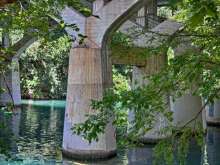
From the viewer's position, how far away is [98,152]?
1441 centimetres

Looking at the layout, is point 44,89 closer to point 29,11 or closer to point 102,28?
point 102,28

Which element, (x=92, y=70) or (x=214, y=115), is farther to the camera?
(x=214, y=115)

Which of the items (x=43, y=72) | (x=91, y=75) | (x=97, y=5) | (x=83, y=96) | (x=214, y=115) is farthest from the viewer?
(x=43, y=72)

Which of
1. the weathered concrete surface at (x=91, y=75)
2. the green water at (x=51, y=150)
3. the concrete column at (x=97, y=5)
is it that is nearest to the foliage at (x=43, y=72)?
the green water at (x=51, y=150)

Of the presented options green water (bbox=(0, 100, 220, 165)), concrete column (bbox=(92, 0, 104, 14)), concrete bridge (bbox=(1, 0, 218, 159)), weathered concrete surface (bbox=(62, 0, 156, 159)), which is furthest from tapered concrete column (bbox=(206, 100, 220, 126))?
concrete column (bbox=(92, 0, 104, 14))

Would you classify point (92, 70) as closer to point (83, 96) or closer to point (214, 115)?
point (83, 96)

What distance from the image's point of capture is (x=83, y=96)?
14727 millimetres

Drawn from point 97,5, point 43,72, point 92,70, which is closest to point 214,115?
point 97,5

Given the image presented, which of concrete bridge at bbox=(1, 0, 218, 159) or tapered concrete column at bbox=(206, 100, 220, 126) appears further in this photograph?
tapered concrete column at bbox=(206, 100, 220, 126)

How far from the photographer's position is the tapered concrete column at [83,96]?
14508mm

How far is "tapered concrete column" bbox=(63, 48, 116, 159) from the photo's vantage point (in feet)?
47.6

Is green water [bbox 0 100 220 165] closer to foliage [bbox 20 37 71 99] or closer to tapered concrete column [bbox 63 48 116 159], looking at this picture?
tapered concrete column [bbox 63 48 116 159]

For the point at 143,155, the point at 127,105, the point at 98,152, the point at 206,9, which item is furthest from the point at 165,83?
the point at 143,155

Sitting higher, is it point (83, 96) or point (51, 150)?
point (83, 96)
